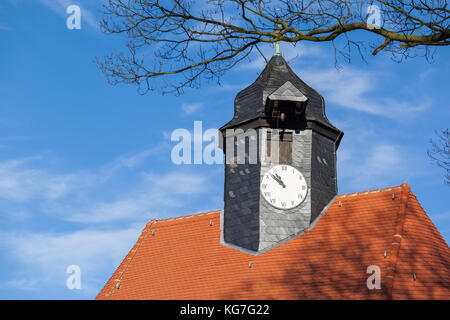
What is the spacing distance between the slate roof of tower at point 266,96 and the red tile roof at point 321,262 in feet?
9.50

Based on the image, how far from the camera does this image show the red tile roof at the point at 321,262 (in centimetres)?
1591

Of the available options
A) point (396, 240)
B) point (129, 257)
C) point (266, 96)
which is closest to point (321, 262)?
point (396, 240)

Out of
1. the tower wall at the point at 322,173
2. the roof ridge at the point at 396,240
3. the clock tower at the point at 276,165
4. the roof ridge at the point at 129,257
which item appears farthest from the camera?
the roof ridge at the point at 129,257

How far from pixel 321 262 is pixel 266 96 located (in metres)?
5.82

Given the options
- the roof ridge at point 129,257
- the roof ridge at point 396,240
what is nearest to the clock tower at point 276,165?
the roof ridge at point 396,240

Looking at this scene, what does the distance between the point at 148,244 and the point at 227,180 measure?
12.7 ft

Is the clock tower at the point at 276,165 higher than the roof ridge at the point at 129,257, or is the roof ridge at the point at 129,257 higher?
the clock tower at the point at 276,165

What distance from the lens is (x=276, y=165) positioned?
1920cm

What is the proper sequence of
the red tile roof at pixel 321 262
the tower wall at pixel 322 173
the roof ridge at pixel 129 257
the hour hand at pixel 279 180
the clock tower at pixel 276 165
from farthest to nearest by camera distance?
the roof ridge at pixel 129 257 < the tower wall at pixel 322 173 < the hour hand at pixel 279 180 < the clock tower at pixel 276 165 < the red tile roof at pixel 321 262

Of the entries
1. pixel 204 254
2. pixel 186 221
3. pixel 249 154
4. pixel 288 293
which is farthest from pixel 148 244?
pixel 288 293

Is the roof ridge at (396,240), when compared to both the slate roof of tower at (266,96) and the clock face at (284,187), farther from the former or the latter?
the slate roof of tower at (266,96)

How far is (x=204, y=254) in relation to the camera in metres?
19.6

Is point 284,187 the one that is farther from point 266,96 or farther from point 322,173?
point 266,96

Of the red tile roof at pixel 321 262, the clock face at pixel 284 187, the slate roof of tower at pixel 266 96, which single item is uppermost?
the slate roof of tower at pixel 266 96
